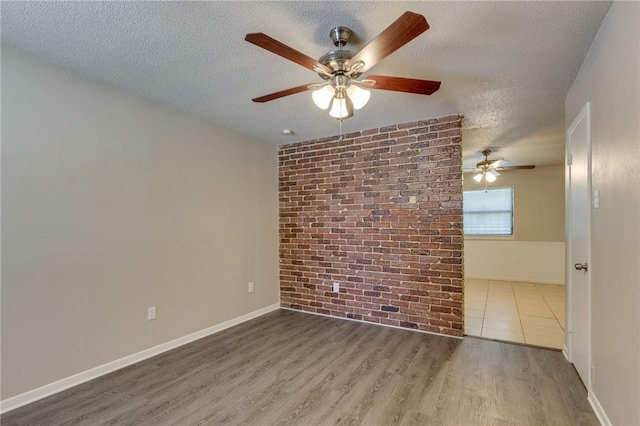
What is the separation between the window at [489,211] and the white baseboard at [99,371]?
5.45 m

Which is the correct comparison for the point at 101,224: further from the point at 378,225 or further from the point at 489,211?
the point at 489,211

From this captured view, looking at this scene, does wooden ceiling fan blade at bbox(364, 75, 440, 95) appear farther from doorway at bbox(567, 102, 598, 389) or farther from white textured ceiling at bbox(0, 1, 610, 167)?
doorway at bbox(567, 102, 598, 389)

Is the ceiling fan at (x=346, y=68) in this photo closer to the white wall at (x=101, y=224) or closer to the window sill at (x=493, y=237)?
the white wall at (x=101, y=224)

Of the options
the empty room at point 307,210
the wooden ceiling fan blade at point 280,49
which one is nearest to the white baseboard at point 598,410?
the empty room at point 307,210

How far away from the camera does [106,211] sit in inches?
100

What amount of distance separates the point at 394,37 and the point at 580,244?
Result: 2.12 meters

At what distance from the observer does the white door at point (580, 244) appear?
2125mm

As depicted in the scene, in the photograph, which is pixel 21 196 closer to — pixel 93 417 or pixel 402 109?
pixel 93 417

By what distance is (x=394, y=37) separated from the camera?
57.4 inches

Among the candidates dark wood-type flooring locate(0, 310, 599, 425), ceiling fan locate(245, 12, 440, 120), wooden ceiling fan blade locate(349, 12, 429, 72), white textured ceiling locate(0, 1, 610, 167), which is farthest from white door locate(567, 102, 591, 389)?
wooden ceiling fan blade locate(349, 12, 429, 72)

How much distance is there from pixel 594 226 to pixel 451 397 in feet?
4.89

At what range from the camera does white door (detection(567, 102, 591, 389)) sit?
2125mm

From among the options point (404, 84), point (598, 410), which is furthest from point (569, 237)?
point (404, 84)

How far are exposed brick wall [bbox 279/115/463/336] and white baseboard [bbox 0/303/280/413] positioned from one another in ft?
4.39
